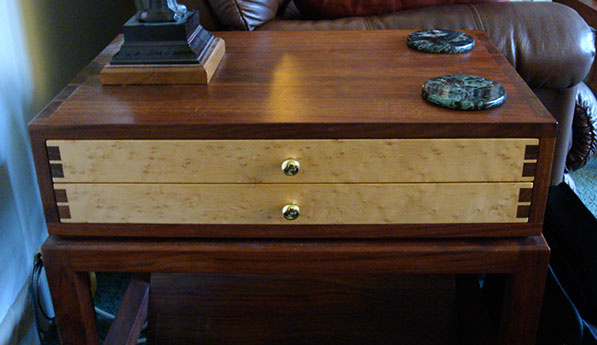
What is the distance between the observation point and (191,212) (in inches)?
30.6

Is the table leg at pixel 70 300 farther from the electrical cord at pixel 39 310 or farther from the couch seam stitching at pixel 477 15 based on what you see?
the couch seam stitching at pixel 477 15

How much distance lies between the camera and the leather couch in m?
1.11

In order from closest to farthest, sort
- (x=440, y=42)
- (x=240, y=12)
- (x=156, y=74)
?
(x=156, y=74) → (x=440, y=42) → (x=240, y=12)

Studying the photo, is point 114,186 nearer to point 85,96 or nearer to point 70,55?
point 85,96

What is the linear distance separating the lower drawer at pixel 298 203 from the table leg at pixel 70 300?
60 mm

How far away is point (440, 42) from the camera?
0.96m

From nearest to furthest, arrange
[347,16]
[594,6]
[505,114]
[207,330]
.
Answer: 1. [505,114]
2. [207,330]
3. [347,16]
4. [594,6]

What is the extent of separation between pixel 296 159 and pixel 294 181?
3cm

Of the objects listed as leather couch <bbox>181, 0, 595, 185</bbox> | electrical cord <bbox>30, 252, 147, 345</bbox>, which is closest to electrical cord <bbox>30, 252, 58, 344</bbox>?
electrical cord <bbox>30, 252, 147, 345</bbox>

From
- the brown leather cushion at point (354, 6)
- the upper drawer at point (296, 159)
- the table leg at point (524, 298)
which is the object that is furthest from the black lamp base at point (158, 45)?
the table leg at point (524, 298)

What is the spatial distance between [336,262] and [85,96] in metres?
0.38

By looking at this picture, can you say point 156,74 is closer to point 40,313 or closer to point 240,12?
point 240,12

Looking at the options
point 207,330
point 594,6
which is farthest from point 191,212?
point 594,6

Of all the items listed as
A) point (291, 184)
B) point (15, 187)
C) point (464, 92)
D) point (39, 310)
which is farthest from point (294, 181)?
point (39, 310)
